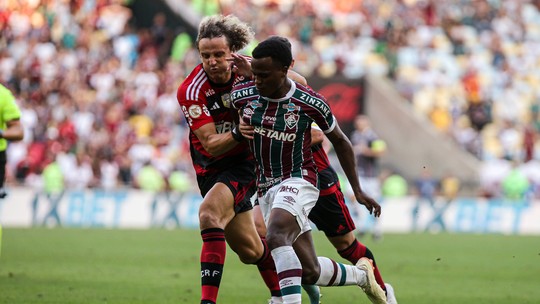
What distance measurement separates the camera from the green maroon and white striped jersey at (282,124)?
784 cm

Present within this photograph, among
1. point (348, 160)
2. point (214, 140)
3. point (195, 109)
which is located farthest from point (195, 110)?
point (348, 160)

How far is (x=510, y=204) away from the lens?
80.5ft

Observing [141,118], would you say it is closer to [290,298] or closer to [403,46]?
[403,46]

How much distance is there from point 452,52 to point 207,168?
74.7 ft

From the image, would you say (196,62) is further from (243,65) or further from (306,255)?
(306,255)

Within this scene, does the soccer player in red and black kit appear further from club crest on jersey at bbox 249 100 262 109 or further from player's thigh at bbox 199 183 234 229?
club crest on jersey at bbox 249 100 262 109

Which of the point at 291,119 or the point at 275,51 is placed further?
the point at 291,119

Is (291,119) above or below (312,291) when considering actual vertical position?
above

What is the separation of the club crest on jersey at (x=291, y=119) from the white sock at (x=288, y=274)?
3.03ft

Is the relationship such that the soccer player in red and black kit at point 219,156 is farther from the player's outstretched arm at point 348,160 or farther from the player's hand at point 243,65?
the player's outstretched arm at point 348,160

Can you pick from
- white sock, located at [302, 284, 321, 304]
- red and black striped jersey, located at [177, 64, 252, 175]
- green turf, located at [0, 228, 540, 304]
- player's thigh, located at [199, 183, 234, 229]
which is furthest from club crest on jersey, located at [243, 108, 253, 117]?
green turf, located at [0, 228, 540, 304]

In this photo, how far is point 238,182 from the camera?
862 cm

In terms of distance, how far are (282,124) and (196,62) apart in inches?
799

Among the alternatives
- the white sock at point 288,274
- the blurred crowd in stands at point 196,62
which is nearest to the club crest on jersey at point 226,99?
the white sock at point 288,274
